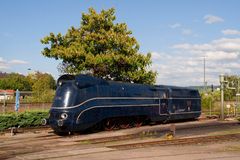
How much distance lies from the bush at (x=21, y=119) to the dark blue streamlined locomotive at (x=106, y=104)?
3.64 m

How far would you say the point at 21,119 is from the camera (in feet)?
80.5

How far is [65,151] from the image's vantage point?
15.4 meters

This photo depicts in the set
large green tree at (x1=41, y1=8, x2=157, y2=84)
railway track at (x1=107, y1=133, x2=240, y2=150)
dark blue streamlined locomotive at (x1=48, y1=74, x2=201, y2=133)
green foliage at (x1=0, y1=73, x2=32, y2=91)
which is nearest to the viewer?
railway track at (x1=107, y1=133, x2=240, y2=150)

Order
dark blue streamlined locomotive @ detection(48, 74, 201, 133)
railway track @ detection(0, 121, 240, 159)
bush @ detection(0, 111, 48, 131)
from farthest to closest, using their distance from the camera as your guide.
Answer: bush @ detection(0, 111, 48, 131) < dark blue streamlined locomotive @ detection(48, 74, 201, 133) < railway track @ detection(0, 121, 240, 159)

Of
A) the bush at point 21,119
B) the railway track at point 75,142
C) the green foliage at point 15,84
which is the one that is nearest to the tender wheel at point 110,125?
the railway track at point 75,142

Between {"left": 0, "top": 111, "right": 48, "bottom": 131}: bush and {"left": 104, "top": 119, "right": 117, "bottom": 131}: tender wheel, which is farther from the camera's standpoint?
{"left": 104, "top": 119, "right": 117, "bottom": 131}: tender wheel

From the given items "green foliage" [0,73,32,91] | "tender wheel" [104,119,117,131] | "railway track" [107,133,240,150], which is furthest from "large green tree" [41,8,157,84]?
"green foliage" [0,73,32,91]

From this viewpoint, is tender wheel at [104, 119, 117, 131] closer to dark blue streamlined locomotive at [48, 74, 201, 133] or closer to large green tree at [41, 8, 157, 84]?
dark blue streamlined locomotive at [48, 74, 201, 133]

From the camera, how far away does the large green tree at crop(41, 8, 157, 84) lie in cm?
3275

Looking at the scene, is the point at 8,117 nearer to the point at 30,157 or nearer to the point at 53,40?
the point at 30,157

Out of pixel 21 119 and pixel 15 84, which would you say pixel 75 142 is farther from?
pixel 15 84

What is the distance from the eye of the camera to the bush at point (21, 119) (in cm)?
2333

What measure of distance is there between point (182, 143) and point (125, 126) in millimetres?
8044

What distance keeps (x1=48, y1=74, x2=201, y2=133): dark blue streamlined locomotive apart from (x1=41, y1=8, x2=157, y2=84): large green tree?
455 centimetres
